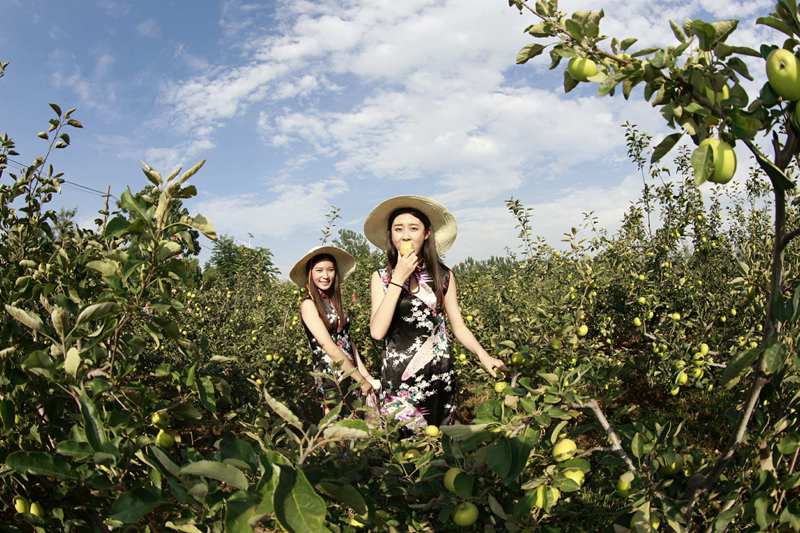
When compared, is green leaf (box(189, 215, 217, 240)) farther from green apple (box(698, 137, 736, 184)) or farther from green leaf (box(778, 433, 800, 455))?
green leaf (box(778, 433, 800, 455))

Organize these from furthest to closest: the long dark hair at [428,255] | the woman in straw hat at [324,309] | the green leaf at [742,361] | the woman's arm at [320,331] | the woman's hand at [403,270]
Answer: the woman in straw hat at [324,309] < the woman's arm at [320,331] < the long dark hair at [428,255] < the woman's hand at [403,270] < the green leaf at [742,361]

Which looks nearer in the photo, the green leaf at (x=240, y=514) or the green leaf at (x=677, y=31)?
the green leaf at (x=240, y=514)

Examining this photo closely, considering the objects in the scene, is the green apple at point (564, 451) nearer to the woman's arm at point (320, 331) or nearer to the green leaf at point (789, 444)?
Answer: the green leaf at point (789, 444)

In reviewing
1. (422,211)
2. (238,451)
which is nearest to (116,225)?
(238,451)

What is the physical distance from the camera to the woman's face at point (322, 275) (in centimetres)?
357

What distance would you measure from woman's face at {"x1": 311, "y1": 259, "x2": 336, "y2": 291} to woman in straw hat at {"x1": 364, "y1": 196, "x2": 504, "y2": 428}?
0.74 metres

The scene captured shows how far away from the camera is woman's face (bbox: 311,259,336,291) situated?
3568 mm

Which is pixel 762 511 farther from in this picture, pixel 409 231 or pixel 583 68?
pixel 409 231

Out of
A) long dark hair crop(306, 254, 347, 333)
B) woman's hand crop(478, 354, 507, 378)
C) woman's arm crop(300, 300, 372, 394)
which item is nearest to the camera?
woman's hand crop(478, 354, 507, 378)

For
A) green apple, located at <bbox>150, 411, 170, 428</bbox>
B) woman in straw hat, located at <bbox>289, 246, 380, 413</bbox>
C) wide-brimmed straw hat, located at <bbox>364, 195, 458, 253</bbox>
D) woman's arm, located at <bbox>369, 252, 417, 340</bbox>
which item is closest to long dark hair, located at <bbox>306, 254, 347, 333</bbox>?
woman in straw hat, located at <bbox>289, 246, 380, 413</bbox>

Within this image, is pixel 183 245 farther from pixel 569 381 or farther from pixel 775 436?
pixel 775 436

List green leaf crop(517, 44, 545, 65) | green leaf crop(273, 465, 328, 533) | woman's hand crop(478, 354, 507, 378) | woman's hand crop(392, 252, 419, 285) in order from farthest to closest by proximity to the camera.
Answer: woman's hand crop(392, 252, 419, 285) < woman's hand crop(478, 354, 507, 378) < green leaf crop(517, 44, 545, 65) < green leaf crop(273, 465, 328, 533)

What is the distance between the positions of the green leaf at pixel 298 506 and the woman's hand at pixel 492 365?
4.48 feet

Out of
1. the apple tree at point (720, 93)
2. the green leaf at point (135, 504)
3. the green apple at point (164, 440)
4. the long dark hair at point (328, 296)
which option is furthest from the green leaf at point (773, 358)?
the long dark hair at point (328, 296)
